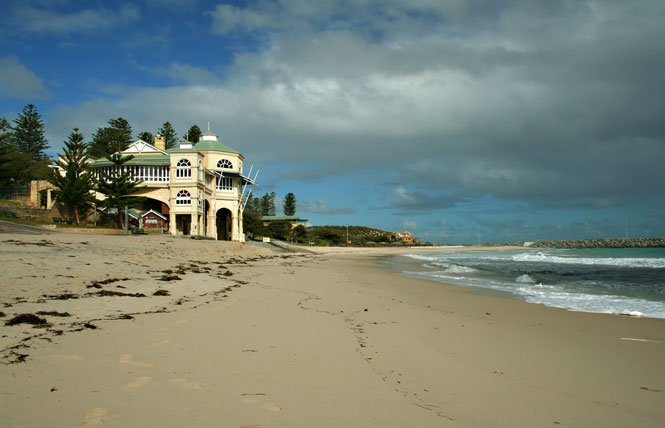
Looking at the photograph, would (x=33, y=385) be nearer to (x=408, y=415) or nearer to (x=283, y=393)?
(x=283, y=393)

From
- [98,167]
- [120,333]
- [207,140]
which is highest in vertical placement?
[207,140]

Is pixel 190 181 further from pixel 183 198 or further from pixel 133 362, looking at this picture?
pixel 133 362

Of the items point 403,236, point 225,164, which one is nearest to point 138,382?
point 225,164

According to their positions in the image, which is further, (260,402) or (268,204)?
(268,204)

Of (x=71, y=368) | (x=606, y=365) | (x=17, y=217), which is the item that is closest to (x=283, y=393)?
(x=71, y=368)

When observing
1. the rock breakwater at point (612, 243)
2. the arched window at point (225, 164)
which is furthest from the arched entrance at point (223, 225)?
the rock breakwater at point (612, 243)

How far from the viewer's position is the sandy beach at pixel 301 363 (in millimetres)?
3150

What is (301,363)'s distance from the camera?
173 inches

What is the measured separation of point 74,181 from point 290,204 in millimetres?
57120

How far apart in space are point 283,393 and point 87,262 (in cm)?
977

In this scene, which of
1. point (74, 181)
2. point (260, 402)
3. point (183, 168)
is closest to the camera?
point (260, 402)

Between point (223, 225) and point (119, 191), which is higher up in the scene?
point (119, 191)

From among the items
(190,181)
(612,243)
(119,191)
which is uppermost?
(190,181)

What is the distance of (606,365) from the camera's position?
4.88 meters
